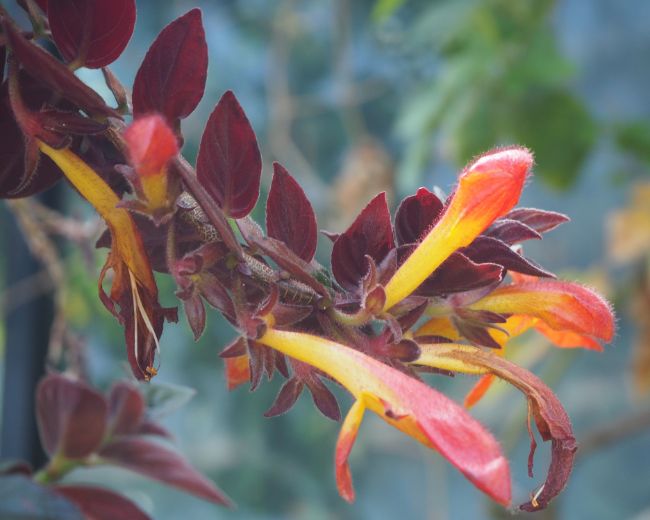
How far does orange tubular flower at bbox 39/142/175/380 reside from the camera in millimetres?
155

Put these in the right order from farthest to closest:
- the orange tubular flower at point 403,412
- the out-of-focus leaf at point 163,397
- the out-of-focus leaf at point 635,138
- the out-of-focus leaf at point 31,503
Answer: the out-of-focus leaf at point 635,138 < the out-of-focus leaf at point 163,397 < the out-of-focus leaf at point 31,503 < the orange tubular flower at point 403,412

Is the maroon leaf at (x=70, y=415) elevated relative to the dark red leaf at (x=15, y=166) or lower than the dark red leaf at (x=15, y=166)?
lower

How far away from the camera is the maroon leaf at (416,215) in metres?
0.18

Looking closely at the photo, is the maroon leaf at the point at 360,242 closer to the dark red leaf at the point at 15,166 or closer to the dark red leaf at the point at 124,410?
the dark red leaf at the point at 15,166

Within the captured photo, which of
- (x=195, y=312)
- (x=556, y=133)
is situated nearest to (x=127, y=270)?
(x=195, y=312)

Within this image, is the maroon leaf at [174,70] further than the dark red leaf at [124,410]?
No

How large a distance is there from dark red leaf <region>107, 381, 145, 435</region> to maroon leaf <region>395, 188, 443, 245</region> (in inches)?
7.4

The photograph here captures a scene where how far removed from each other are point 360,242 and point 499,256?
34 mm

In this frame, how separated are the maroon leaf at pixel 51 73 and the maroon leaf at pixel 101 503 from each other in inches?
7.0

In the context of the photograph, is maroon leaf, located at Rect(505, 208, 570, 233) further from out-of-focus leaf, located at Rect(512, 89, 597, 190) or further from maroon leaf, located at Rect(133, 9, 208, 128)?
out-of-focus leaf, located at Rect(512, 89, 597, 190)

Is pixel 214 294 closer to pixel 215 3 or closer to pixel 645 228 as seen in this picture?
pixel 645 228

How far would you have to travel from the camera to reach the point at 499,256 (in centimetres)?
17

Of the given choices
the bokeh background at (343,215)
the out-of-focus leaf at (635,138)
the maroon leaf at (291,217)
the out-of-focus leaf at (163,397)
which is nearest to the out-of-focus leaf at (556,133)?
the out-of-focus leaf at (635,138)

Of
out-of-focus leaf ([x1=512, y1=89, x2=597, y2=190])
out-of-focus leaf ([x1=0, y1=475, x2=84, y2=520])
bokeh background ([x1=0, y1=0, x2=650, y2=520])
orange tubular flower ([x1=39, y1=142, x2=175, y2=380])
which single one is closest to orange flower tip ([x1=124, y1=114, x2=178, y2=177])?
orange tubular flower ([x1=39, y1=142, x2=175, y2=380])
